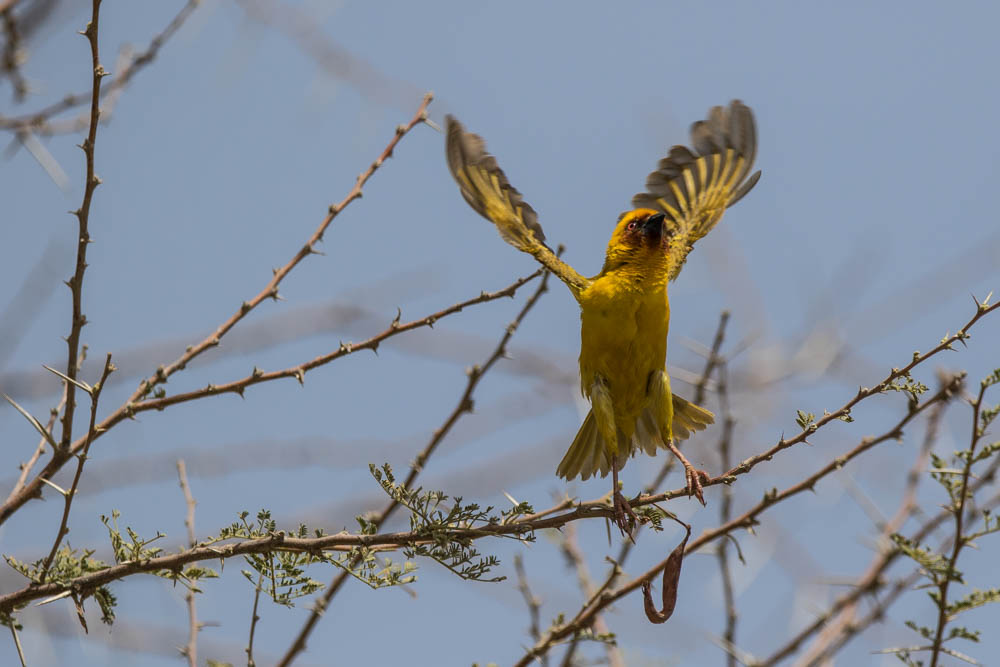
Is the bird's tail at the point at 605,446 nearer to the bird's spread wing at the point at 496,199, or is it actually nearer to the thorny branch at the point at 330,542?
the bird's spread wing at the point at 496,199

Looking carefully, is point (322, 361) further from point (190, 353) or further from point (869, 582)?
point (869, 582)

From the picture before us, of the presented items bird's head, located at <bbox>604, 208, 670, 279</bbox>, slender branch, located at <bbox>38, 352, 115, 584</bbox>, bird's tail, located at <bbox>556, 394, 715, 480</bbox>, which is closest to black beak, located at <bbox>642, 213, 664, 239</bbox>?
bird's head, located at <bbox>604, 208, 670, 279</bbox>

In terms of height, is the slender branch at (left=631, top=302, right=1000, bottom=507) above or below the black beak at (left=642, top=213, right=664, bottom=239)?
below

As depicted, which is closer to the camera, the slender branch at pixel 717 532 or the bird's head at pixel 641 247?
the slender branch at pixel 717 532

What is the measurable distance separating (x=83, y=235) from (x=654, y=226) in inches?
95.4

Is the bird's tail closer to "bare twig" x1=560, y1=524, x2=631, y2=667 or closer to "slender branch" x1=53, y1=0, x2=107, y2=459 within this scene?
"bare twig" x1=560, y1=524, x2=631, y2=667

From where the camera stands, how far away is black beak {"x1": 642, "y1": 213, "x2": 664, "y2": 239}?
13.9 ft

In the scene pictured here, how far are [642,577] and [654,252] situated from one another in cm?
172

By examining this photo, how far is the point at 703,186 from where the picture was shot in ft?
15.0

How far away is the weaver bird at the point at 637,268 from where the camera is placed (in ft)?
12.6

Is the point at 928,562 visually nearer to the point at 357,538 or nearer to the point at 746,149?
the point at 357,538

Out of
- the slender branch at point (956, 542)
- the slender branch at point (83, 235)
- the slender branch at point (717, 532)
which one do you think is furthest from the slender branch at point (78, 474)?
the slender branch at point (956, 542)

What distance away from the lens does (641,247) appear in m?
4.22

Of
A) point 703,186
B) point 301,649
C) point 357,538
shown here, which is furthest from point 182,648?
point 703,186
